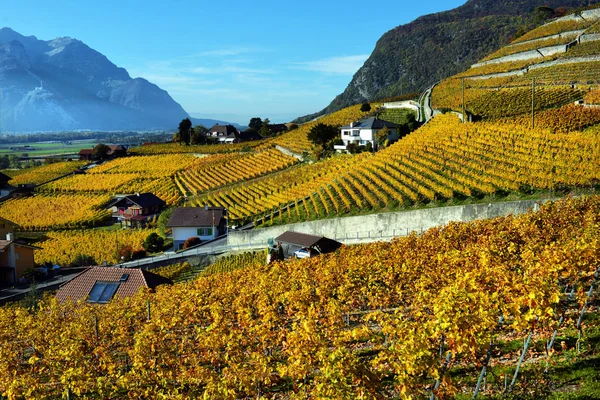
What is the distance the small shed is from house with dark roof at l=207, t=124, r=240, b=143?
91.8 meters

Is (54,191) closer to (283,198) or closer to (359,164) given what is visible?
(283,198)

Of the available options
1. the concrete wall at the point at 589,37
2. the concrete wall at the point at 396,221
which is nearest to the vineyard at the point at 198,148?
the concrete wall at the point at 589,37

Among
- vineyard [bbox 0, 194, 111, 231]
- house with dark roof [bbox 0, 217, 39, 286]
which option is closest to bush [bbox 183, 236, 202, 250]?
house with dark roof [bbox 0, 217, 39, 286]

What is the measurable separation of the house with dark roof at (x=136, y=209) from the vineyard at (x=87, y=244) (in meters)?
4.21

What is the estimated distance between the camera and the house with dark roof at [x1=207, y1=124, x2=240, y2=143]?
126637mm

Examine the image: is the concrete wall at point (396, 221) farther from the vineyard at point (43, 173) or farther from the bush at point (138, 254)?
the vineyard at point (43, 173)

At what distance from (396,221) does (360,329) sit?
22.3 metres

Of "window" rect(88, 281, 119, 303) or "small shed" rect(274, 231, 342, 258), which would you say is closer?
"window" rect(88, 281, 119, 303)

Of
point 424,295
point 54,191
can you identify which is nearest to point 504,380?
point 424,295

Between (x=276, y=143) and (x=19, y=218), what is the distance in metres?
42.9

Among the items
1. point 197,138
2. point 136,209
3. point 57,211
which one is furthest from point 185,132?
point 136,209

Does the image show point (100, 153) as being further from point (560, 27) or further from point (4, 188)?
point (560, 27)

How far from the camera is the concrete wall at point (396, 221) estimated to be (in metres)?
29.3

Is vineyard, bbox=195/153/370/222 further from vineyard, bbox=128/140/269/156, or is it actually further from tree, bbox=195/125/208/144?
tree, bbox=195/125/208/144
